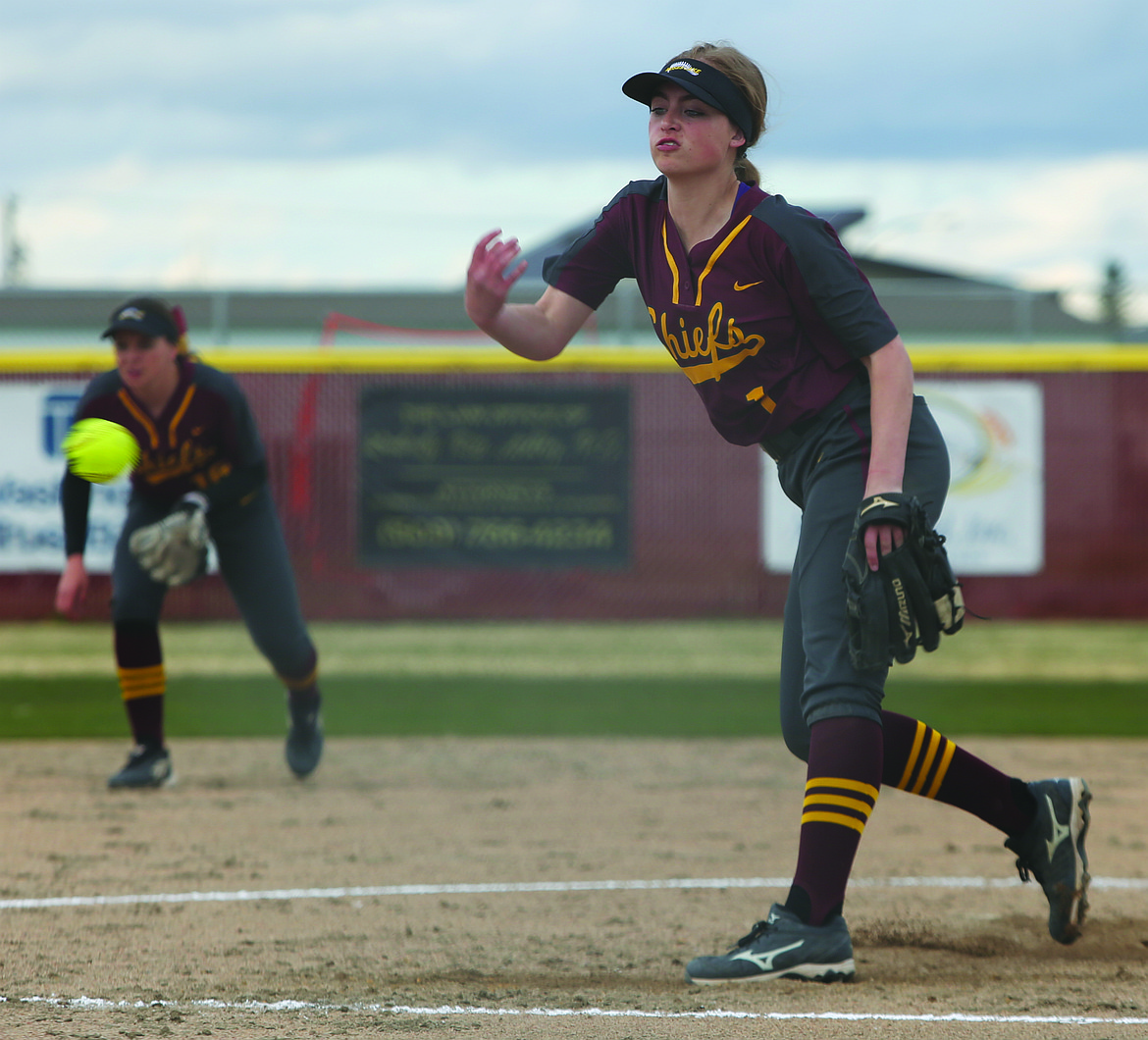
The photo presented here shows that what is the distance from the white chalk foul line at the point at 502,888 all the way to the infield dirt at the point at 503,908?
35mm

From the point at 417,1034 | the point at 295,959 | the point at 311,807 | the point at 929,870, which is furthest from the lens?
the point at 311,807

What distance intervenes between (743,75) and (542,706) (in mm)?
5448

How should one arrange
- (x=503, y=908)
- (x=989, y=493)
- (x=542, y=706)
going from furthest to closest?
(x=989, y=493) < (x=542, y=706) < (x=503, y=908)

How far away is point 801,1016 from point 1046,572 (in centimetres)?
1095

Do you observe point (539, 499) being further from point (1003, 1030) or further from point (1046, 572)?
point (1003, 1030)

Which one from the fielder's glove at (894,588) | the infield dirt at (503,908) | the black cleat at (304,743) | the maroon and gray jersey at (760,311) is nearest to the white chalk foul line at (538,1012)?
the infield dirt at (503,908)

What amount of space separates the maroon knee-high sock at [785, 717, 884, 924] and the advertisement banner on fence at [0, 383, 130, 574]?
1043 cm

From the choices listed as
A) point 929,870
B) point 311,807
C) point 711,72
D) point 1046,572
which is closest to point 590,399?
point 1046,572

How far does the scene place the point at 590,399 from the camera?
12.9 m

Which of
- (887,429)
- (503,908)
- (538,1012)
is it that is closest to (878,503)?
(887,429)

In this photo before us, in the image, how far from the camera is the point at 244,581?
524 cm

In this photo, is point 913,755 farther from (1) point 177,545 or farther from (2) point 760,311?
(1) point 177,545

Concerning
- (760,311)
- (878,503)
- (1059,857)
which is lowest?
(1059,857)

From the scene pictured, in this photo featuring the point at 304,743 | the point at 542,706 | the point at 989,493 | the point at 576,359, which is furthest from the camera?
the point at 576,359
